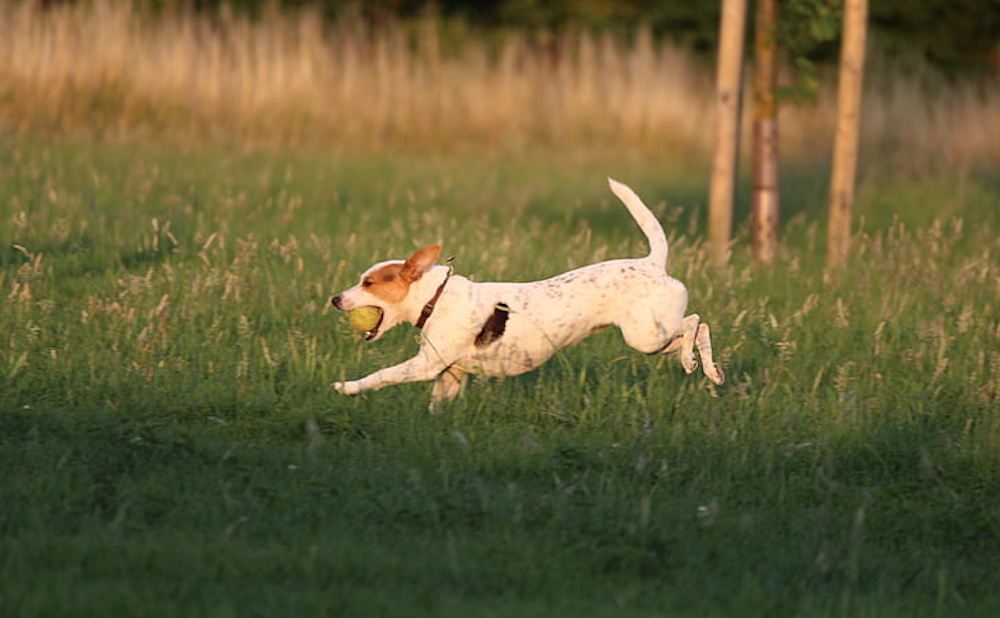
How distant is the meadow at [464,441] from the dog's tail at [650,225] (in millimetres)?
589

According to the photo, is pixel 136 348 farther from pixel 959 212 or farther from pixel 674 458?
pixel 959 212

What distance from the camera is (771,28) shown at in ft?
32.2

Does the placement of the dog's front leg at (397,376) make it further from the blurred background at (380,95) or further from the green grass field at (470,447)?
the blurred background at (380,95)

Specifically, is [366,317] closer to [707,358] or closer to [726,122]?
[707,358]

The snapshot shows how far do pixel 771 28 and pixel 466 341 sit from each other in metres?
5.36

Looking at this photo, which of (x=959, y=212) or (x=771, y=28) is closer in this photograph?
(x=771, y=28)

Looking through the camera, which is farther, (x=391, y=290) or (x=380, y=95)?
→ (x=380, y=95)

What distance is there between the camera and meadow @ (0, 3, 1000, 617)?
422 centimetres

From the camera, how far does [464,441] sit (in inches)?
204

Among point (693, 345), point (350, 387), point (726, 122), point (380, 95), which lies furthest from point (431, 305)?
point (380, 95)

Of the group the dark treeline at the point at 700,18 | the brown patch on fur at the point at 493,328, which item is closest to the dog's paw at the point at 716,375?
the brown patch on fur at the point at 493,328

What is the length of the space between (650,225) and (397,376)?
160cm

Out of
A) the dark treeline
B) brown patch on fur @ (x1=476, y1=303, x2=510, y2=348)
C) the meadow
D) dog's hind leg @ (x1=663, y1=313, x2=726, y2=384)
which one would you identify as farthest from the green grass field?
the dark treeline

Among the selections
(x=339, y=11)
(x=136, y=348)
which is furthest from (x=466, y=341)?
(x=339, y=11)
